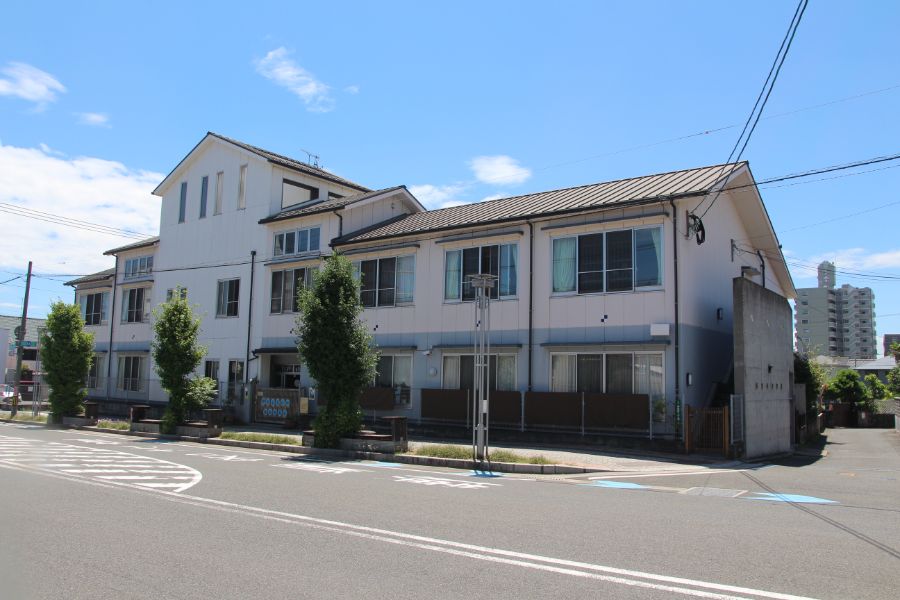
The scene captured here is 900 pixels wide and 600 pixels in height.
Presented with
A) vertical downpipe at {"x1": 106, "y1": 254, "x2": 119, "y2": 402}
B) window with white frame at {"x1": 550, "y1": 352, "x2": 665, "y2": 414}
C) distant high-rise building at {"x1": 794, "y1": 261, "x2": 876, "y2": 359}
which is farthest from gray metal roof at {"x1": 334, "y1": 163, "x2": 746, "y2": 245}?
distant high-rise building at {"x1": 794, "y1": 261, "x2": 876, "y2": 359}

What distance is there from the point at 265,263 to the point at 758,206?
19.8 m

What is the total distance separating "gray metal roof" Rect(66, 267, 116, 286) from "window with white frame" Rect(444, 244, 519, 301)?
79.4ft

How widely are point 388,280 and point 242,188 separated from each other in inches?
416

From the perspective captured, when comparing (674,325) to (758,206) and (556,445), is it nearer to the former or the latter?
(556,445)

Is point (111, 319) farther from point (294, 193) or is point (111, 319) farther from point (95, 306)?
point (294, 193)

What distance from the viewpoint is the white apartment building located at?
18.5 meters

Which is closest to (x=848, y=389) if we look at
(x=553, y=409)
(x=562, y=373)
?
(x=562, y=373)

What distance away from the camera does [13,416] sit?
30.5 metres

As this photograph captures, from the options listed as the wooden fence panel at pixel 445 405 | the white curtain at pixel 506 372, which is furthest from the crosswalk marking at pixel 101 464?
the white curtain at pixel 506 372

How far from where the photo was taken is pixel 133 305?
119 ft

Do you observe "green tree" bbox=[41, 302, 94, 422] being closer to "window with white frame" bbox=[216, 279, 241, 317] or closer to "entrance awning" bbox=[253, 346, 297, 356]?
"window with white frame" bbox=[216, 279, 241, 317]

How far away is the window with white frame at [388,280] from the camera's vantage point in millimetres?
24062

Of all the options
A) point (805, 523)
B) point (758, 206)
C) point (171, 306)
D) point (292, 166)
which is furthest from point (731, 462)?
point (292, 166)

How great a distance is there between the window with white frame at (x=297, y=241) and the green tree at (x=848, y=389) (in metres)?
39.6
